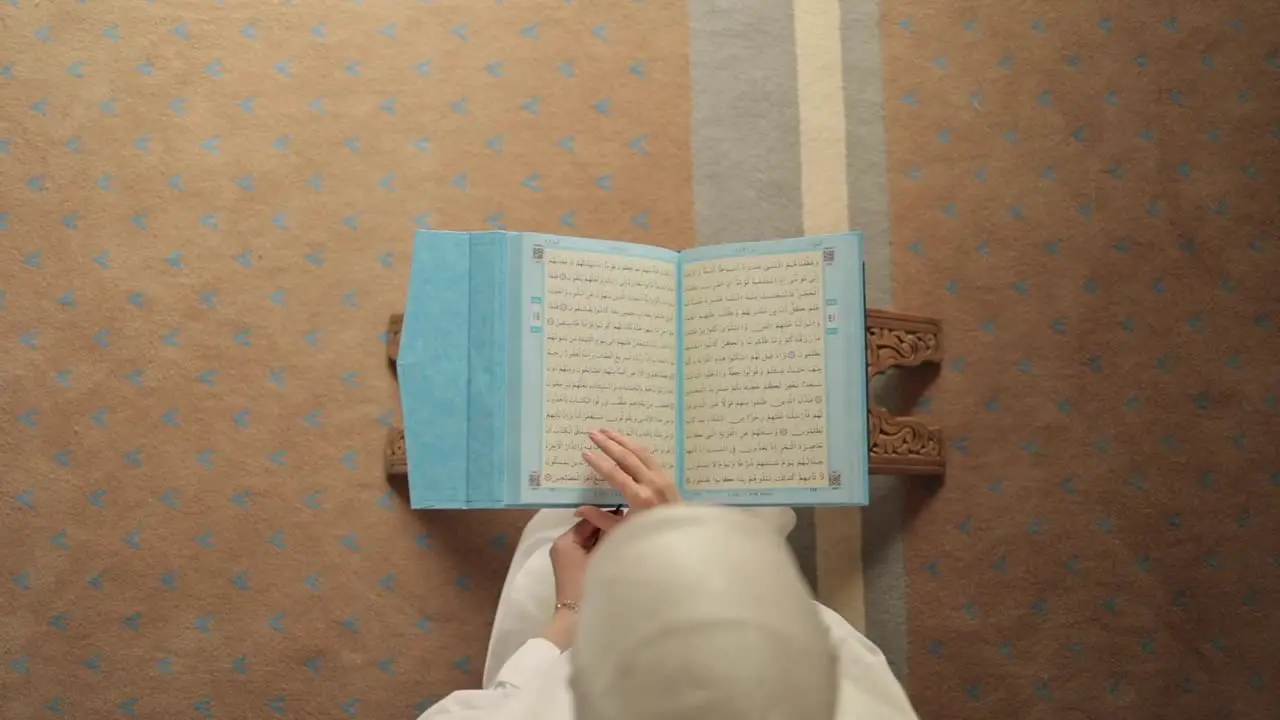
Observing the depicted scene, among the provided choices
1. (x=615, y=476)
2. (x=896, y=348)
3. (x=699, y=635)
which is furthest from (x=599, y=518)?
(x=699, y=635)

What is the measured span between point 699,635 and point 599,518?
2.43 ft

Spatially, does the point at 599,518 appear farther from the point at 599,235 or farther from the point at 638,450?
the point at 599,235

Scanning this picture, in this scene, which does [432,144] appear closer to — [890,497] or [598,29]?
[598,29]

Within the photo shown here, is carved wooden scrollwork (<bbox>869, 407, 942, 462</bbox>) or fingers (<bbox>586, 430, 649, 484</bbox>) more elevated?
carved wooden scrollwork (<bbox>869, 407, 942, 462</bbox>)

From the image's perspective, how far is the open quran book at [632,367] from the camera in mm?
1359

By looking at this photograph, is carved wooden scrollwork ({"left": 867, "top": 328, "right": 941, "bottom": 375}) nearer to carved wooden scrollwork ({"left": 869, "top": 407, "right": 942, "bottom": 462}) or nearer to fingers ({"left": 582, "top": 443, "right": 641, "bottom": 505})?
carved wooden scrollwork ({"left": 869, "top": 407, "right": 942, "bottom": 462})

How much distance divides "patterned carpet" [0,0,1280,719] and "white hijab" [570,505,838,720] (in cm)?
112

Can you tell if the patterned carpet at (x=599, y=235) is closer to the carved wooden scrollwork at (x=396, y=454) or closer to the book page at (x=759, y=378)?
the carved wooden scrollwork at (x=396, y=454)

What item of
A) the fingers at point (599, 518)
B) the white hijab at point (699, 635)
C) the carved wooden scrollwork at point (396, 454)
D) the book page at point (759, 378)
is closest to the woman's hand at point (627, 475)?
the fingers at point (599, 518)

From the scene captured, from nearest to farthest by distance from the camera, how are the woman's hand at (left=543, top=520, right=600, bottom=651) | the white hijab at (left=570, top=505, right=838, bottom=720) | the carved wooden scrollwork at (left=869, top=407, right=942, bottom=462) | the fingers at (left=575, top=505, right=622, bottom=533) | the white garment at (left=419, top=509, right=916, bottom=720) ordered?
the white hijab at (left=570, top=505, right=838, bottom=720), the white garment at (left=419, top=509, right=916, bottom=720), the woman's hand at (left=543, top=520, right=600, bottom=651), the fingers at (left=575, top=505, right=622, bottom=533), the carved wooden scrollwork at (left=869, top=407, right=942, bottom=462)

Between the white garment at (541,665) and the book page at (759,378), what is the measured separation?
0.10 m

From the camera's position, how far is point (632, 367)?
4.60ft

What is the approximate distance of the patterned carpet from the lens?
1628 millimetres

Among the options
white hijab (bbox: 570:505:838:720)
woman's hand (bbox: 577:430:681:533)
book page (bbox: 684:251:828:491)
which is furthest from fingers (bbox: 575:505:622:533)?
white hijab (bbox: 570:505:838:720)
